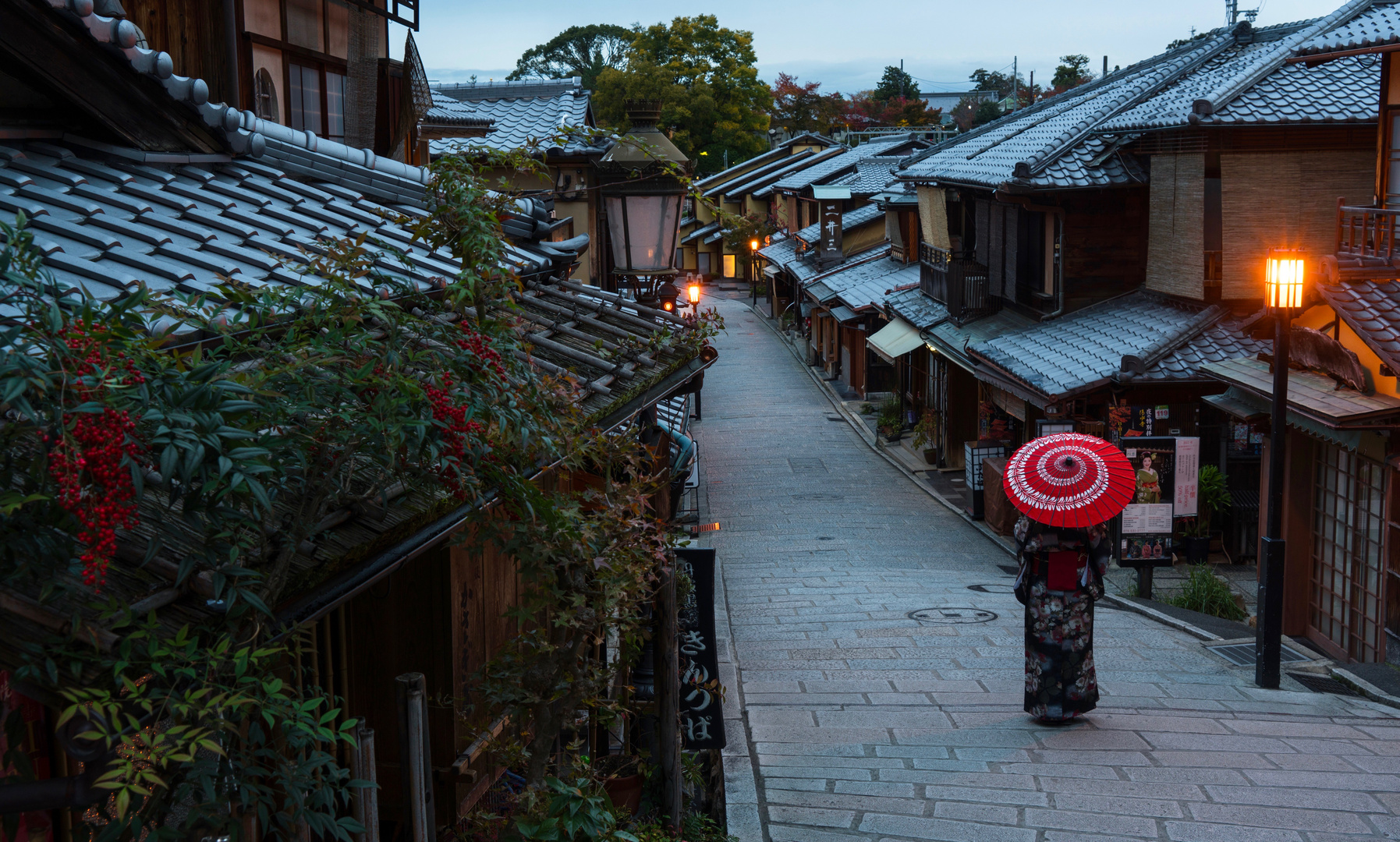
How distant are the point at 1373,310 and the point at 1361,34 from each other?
420 cm

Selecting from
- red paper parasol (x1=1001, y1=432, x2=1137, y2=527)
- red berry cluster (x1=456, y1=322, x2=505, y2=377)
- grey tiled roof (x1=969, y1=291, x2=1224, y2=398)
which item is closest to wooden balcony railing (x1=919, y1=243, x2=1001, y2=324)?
grey tiled roof (x1=969, y1=291, x2=1224, y2=398)

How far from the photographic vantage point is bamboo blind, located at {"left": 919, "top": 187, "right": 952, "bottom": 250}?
93.6 feet

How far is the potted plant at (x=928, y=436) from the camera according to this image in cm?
2715

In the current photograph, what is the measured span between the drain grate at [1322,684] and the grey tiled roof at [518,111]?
1490 centimetres

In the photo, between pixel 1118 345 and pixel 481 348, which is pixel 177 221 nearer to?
pixel 481 348

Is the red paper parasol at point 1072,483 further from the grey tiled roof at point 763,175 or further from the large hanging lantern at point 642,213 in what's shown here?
the grey tiled roof at point 763,175

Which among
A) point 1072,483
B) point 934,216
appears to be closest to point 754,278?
point 934,216

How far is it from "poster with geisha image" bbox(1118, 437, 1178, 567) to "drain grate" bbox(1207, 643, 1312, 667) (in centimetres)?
309

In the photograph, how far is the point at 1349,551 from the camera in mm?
12734

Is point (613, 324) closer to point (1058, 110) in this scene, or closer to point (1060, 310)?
point (1060, 310)

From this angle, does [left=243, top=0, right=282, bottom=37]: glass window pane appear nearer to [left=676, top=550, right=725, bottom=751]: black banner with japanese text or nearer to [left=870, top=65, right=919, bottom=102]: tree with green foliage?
[left=676, top=550, right=725, bottom=751]: black banner with japanese text

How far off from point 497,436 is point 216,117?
3969 millimetres

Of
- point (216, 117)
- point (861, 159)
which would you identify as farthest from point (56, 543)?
point (861, 159)

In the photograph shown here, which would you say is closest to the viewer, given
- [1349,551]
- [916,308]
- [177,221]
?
[177,221]
